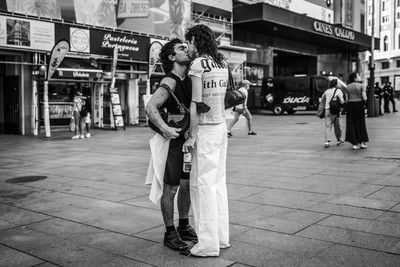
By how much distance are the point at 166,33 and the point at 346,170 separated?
1658 centimetres

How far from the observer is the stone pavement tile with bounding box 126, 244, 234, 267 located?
366 centimetres

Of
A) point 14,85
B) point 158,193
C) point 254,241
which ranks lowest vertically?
point 254,241

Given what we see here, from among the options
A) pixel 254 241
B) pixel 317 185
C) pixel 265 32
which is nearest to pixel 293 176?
pixel 317 185

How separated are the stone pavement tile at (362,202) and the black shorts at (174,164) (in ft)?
8.01

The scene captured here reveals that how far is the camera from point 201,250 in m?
3.81

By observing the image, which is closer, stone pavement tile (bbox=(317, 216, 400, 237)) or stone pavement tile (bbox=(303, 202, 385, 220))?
stone pavement tile (bbox=(317, 216, 400, 237))

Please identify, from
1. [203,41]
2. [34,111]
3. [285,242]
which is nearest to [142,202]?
[285,242]

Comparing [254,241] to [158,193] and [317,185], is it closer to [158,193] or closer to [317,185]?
[158,193]

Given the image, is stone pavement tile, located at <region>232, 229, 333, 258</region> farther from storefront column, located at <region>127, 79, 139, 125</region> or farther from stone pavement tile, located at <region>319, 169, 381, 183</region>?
storefront column, located at <region>127, 79, 139, 125</region>

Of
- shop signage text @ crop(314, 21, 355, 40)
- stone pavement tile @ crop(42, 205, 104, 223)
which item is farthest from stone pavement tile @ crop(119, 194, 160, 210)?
shop signage text @ crop(314, 21, 355, 40)

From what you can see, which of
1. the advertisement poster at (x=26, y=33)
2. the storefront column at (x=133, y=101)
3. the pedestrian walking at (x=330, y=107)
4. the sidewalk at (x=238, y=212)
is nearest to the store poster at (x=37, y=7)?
the advertisement poster at (x=26, y=33)

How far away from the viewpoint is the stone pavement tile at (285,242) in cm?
389

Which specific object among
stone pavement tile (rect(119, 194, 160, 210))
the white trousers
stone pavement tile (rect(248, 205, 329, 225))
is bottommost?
stone pavement tile (rect(119, 194, 160, 210))

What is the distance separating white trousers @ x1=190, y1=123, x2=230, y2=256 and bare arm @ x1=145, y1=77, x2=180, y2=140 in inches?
9.6
